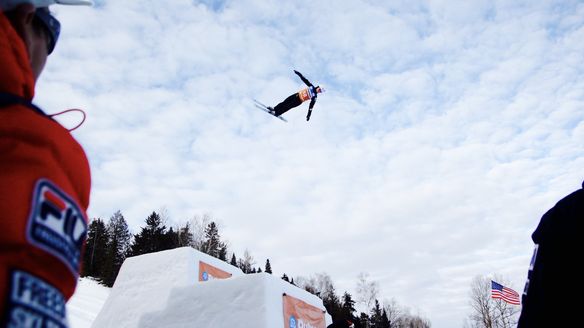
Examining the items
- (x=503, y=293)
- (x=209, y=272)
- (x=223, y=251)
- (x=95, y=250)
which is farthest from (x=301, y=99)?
(x=223, y=251)

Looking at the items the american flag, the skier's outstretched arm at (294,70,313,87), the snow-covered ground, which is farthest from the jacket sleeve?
the american flag

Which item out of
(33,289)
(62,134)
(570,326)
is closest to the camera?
(33,289)

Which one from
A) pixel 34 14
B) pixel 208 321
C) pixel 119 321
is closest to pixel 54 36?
pixel 34 14

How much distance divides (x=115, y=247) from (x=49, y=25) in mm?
61398

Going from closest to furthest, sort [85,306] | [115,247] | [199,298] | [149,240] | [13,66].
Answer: [13,66] < [199,298] < [85,306] < [149,240] < [115,247]

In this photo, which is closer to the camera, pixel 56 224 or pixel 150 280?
pixel 56 224

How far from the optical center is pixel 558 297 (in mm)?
1516

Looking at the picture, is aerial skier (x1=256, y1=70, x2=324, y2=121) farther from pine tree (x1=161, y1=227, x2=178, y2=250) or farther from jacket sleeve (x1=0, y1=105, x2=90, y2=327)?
pine tree (x1=161, y1=227, x2=178, y2=250)

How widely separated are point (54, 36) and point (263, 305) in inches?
488

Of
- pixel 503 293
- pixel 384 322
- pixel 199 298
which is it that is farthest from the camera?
pixel 384 322

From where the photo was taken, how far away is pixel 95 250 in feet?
178

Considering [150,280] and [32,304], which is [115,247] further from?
[32,304]

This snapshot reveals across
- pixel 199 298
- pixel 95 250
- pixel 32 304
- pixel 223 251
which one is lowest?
pixel 32 304

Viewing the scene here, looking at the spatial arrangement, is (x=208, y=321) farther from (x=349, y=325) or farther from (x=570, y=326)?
(x=570, y=326)
